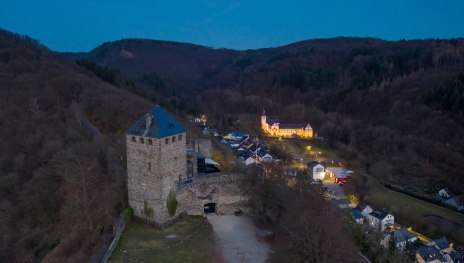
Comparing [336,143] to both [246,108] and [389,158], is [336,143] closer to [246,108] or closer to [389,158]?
[389,158]

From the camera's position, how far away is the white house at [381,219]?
34256 millimetres

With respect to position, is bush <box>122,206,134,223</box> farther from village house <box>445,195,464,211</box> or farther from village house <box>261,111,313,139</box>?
Answer: village house <box>261,111,313,139</box>

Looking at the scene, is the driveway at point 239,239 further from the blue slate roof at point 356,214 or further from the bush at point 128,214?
the blue slate roof at point 356,214

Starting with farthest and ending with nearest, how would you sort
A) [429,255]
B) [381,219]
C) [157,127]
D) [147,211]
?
[381,219], [429,255], [147,211], [157,127]

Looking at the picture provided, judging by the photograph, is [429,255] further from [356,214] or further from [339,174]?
[339,174]

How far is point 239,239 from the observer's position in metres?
20.0

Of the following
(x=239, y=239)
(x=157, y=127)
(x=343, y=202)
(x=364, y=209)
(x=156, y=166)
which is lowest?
(x=364, y=209)

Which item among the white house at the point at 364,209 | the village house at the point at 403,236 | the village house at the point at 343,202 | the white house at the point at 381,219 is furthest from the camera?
the village house at the point at 343,202

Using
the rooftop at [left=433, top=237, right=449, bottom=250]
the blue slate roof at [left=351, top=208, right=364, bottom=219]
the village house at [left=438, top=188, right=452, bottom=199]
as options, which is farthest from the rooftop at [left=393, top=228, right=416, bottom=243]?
the village house at [left=438, top=188, right=452, bottom=199]

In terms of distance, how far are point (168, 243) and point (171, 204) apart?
8.12ft

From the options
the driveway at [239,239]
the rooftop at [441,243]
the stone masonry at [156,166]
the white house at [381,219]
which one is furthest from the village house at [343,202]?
the stone masonry at [156,166]

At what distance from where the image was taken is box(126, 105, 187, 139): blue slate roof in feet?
64.9

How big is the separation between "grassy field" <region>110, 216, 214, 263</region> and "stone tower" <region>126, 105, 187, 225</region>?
32.5 inches

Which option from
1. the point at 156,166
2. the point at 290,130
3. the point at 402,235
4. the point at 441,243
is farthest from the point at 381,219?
the point at 290,130
